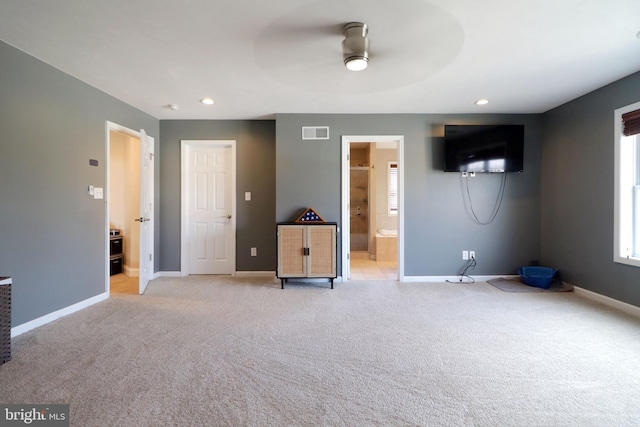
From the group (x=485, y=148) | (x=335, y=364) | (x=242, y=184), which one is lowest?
(x=335, y=364)

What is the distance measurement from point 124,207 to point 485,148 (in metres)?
5.48

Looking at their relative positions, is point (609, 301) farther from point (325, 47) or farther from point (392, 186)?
point (325, 47)

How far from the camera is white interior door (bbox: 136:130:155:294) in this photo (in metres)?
3.53

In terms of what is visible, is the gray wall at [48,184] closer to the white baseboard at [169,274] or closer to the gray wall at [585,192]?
the white baseboard at [169,274]

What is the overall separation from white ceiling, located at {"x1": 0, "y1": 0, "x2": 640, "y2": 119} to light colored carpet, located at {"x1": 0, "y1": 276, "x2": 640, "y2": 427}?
92.8 inches

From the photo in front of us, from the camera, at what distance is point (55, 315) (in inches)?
105

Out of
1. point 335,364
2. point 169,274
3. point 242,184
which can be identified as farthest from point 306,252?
point 169,274

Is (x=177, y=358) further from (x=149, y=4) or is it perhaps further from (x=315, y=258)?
(x=149, y=4)

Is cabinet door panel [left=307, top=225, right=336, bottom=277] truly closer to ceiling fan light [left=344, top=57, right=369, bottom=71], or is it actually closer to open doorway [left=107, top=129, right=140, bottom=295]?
ceiling fan light [left=344, top=57, right=369, bottom=71]

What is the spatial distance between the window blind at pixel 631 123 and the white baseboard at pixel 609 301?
1.75m

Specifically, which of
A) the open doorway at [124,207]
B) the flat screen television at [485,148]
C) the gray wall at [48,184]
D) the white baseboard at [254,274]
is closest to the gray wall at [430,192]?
the flat screen television at [485,148]

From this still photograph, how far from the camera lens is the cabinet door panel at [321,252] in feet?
12.1

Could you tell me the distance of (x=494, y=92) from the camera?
126 inches

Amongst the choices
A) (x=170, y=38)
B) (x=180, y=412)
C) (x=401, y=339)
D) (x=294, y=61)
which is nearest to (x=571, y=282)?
(x=401, y=339)
